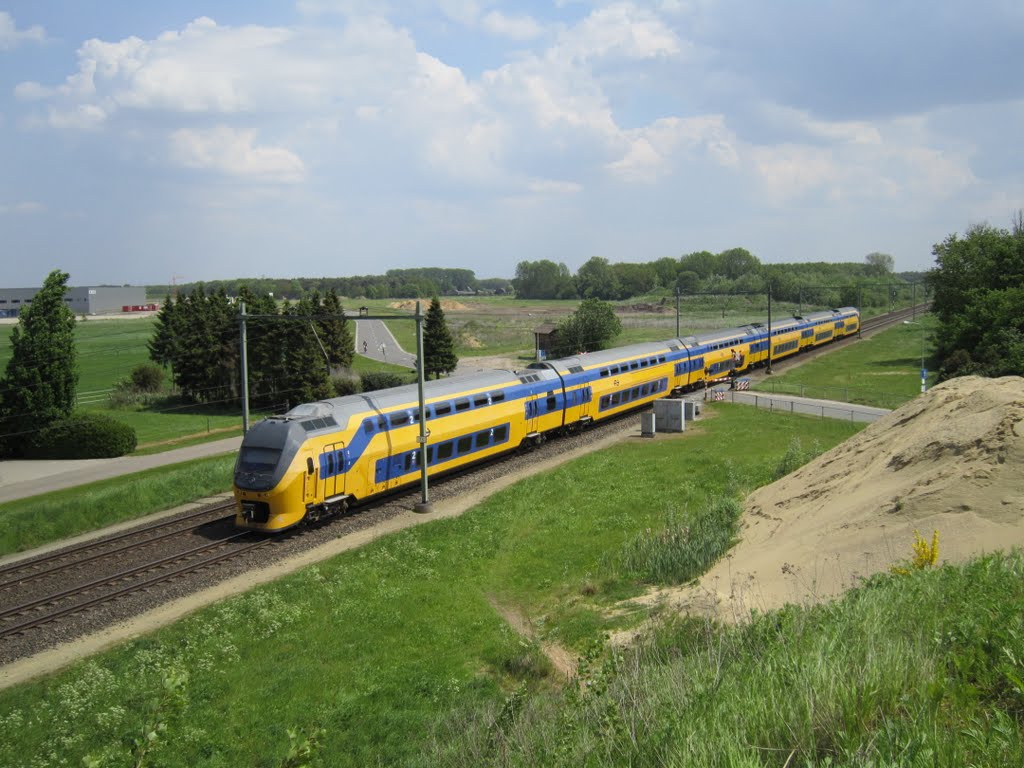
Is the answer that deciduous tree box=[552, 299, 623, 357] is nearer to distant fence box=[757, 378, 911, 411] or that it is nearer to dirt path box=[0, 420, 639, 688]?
distant fence box=[757, 378, 911, 411]

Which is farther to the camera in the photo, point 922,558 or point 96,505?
point 96,505

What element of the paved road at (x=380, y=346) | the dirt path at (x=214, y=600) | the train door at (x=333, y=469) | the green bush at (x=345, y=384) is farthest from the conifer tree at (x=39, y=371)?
the paved road at (x=380, y=346)

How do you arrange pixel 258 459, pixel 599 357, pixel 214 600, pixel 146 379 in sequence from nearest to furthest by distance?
pixel 214 600, pixel 258 459, pixel 599 357, pixel 146 379

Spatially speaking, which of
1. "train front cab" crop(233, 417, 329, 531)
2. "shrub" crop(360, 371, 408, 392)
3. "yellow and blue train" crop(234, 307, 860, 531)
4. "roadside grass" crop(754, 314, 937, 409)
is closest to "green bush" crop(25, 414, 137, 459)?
"shrub" crop(360, 371, 408, 392)

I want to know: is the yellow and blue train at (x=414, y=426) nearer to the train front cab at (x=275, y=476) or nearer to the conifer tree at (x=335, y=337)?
the train front cab at (x=275, y=476)

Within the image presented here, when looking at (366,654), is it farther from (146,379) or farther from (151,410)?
(146,379)

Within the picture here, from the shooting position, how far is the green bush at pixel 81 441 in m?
48.9

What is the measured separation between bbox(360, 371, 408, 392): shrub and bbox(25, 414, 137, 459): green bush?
79.8 feet

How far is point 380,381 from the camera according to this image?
71250 mm

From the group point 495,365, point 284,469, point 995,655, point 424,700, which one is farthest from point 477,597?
point 495,365

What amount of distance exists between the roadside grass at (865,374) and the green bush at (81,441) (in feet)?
150

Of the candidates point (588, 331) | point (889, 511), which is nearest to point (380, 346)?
point (588, 331)

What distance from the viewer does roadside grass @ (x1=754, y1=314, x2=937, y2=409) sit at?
56.6 meters

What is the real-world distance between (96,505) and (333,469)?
432 inches
